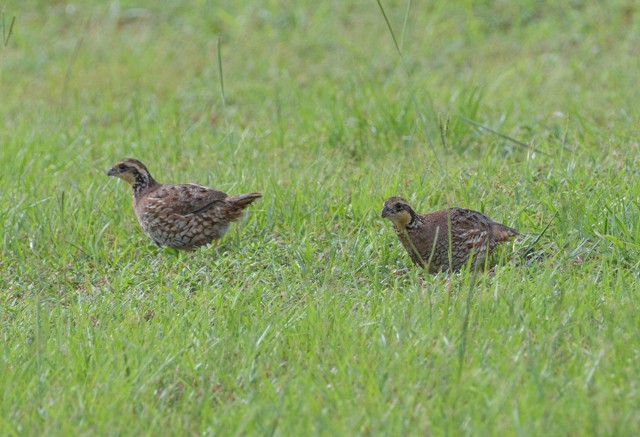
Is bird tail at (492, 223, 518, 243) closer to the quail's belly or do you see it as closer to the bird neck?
the quail's belly

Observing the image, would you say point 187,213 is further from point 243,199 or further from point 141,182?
point 141,182

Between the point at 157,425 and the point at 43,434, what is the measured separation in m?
0.49

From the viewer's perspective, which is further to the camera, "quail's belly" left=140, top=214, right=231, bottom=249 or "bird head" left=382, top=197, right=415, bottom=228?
"quail's belly" left=140, top=214, right=231, bottom=249

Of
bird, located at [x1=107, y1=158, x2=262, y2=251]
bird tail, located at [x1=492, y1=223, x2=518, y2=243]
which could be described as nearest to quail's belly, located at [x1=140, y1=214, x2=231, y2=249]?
bird, located at [x1=107, y1=158, x2=262, y2=251]

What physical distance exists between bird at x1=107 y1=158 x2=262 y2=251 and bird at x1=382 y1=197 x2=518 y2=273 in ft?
3.77

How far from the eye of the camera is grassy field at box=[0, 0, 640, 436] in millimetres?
4715

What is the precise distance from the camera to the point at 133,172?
7.84m

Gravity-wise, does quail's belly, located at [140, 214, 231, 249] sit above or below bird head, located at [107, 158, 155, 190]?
below

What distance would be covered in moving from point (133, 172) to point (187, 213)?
0.66m

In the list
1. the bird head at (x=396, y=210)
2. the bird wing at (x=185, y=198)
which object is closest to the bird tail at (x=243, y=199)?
the bird wing at (x=185, y=198)

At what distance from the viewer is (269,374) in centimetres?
511

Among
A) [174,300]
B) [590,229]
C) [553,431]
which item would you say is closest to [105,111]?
[174,300]

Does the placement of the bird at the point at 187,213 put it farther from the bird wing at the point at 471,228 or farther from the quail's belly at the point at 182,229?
the bird wing at the point at 471,228

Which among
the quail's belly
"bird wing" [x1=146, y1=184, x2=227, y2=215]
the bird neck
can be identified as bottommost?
the quail's belly
